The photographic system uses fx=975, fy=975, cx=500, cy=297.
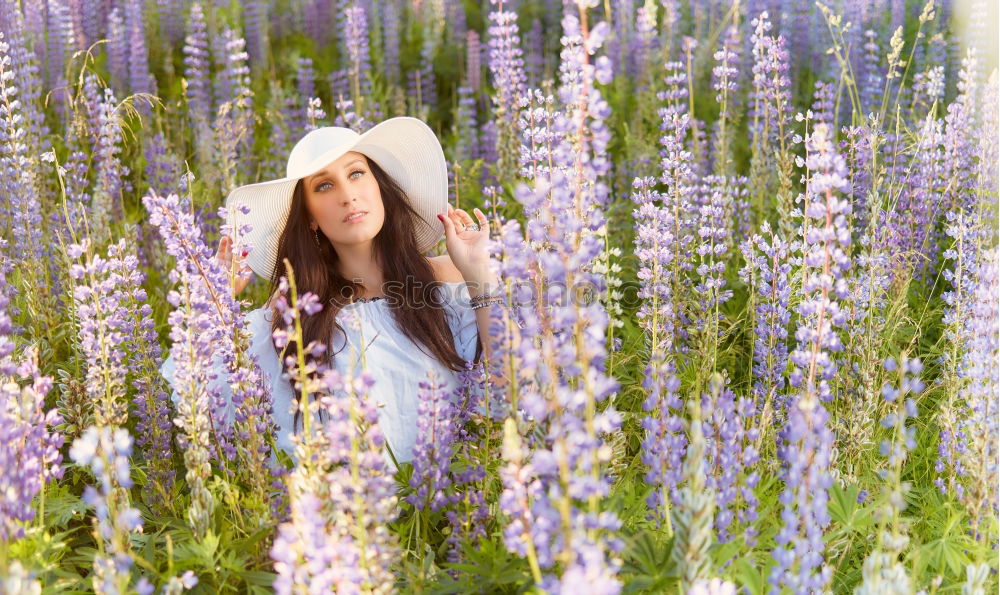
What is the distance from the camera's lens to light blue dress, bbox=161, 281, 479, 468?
12.1 ft

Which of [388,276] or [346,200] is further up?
[346,200]

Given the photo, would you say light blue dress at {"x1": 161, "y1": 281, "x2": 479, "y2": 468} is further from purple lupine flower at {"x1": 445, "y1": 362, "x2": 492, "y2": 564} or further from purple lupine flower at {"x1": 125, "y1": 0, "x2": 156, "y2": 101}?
purple lupine flower at {"x1": 125, "y1": 0, "x2": 156, "y2": 101}

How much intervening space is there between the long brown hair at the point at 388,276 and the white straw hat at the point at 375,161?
6 centimetres

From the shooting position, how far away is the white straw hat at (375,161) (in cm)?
381

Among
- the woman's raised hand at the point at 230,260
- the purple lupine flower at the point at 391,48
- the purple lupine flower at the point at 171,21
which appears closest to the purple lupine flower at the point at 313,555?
the woman's raised hand at the point at 230,260

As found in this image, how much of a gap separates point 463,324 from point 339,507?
6.13ft

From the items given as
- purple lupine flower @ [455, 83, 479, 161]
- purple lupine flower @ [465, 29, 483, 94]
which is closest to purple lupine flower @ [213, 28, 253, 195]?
purple lupine flower @ [455, 83, 479, 161]

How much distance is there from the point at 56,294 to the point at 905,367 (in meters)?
3.87

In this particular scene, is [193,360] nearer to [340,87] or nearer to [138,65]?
[138,65]

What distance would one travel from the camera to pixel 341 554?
1.97 metres

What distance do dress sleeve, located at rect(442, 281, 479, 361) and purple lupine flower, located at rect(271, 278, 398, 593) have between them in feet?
5.05

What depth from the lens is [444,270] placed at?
4320 mm

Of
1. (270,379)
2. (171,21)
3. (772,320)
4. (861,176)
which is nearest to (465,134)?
(861,176)

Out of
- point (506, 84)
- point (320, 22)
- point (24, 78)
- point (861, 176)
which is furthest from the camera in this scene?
point (320, 22)
